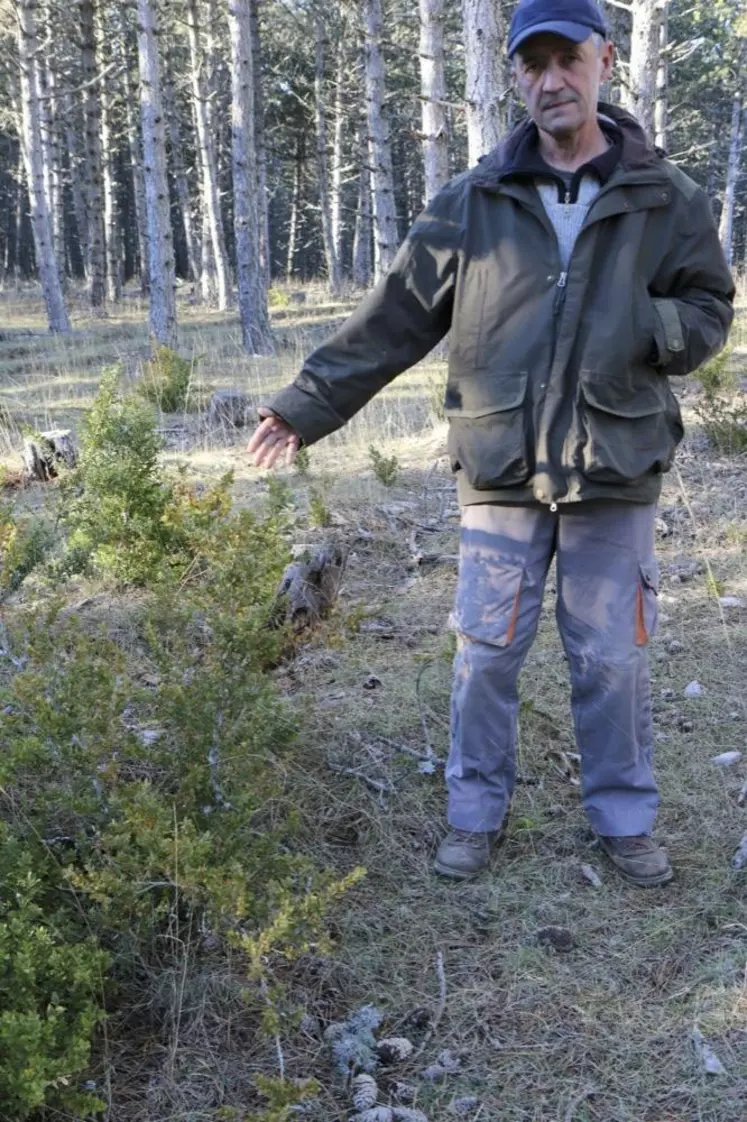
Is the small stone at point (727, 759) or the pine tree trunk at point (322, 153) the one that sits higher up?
the pine tree trunk at point (322, 153)

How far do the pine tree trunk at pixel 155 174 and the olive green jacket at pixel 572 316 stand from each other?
11.1 meters

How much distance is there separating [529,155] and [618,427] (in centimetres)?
77

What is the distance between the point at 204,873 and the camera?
2066 millimetres

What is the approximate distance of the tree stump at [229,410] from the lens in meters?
8.69

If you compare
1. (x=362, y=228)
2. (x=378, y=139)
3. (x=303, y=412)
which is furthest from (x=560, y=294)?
(x=362, y=228)

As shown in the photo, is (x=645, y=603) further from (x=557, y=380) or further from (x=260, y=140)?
(x=260, y=140)

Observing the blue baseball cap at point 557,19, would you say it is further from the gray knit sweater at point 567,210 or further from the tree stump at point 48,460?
the tree stump at point 48,460

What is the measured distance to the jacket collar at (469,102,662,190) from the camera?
8.20 ft

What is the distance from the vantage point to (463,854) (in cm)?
282

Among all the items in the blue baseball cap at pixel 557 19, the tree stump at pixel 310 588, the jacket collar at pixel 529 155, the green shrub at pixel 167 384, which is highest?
the blue baseball cap at pixel 557 19

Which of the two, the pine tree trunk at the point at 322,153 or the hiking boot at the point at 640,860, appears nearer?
the hiking boot at the point at 640,860

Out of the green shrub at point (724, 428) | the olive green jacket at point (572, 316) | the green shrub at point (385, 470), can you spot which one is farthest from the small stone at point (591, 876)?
the green shrub at point (724, 428)

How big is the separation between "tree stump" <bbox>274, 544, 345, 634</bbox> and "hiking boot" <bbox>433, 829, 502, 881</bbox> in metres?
1.48

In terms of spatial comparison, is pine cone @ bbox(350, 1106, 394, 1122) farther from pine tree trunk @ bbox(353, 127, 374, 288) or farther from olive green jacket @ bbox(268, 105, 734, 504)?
pine tree trunk @ bbox(353, 127, 374, 288)
